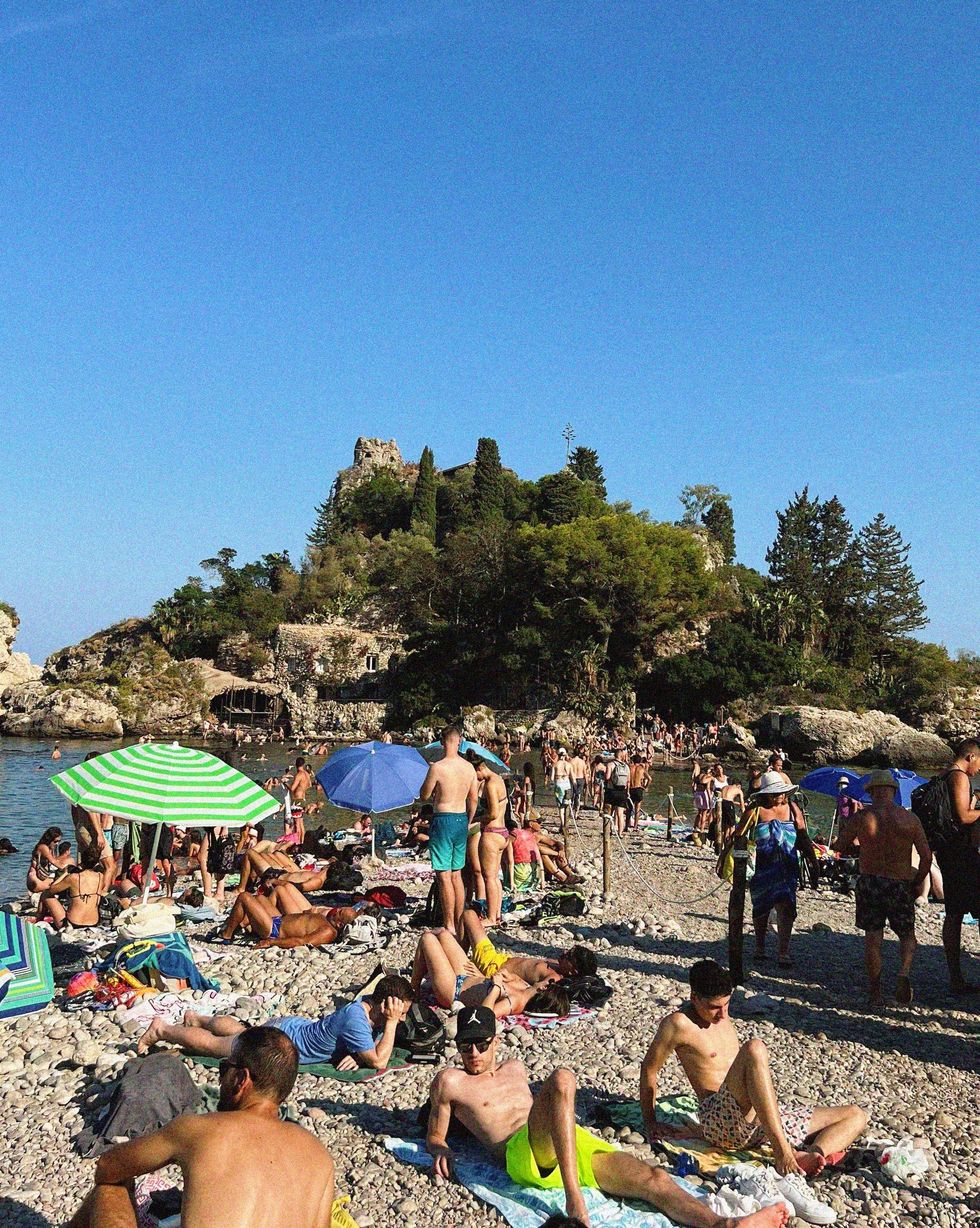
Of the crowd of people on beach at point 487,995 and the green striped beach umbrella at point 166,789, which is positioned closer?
the crowd of people on beach at point 487,995

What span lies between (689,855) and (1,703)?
152 ft

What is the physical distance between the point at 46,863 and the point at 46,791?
705 inches

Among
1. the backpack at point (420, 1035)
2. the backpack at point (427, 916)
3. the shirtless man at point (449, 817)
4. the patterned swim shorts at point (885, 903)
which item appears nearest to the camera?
the backpack at point (420, 1035)

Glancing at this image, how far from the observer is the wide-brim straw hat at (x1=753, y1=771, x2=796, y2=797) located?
7535mm

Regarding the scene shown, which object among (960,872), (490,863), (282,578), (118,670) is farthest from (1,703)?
(960,872)

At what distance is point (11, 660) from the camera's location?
58250 mm

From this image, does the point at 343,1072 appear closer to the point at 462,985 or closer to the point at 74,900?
the point at 462,985

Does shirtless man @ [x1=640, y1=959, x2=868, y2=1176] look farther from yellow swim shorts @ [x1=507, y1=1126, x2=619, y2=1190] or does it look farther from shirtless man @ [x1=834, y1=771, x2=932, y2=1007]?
shirtless man @ [x1=834, y1=771, x2=932, y2=1007]

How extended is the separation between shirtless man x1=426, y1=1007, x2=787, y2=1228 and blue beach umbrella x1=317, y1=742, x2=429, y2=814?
645 cm

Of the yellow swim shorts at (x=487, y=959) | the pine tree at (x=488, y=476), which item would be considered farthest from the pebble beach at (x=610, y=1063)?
the pine tree at (x=488, y=476)

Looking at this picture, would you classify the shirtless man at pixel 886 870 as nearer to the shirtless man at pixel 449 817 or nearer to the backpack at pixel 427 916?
the shirtless man at pixel 449 817

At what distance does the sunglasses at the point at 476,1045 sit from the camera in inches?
175

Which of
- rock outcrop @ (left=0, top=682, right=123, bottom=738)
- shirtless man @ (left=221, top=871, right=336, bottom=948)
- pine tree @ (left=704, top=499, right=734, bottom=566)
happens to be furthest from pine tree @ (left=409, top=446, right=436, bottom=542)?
shirtless man @ (left=221, top=871, right=336, bottom=948)

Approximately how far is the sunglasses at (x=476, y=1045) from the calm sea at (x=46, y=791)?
23.2 ft
